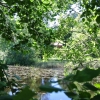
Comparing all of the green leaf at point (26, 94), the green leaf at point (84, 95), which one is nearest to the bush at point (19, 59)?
the green leaf at point (84, 95)

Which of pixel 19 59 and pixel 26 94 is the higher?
pixel 26 94

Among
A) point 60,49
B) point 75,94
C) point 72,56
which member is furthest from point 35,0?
point 60,49

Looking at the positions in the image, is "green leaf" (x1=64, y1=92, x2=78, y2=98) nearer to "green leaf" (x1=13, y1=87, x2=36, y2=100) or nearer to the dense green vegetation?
the dense green vegetation

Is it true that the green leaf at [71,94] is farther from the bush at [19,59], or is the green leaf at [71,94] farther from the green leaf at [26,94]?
the bush at [19,59]

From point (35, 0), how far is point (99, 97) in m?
3.63

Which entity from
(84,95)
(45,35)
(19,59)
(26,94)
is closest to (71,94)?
(84,95)

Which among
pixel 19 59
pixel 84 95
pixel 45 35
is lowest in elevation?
pixel 19 59

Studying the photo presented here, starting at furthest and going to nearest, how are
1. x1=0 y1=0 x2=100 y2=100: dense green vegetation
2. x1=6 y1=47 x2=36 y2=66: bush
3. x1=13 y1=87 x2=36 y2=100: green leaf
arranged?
x1=6 y1=47 x2=36 y2=66: bush < x1=0 y1=0 x2=100 y2=100: dense green vegetation < x1=13 y1=87 x2=36 y2=100: green leaf

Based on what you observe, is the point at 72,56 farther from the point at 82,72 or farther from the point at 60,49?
the point at 82,72

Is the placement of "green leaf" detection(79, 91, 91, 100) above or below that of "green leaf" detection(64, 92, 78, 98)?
below

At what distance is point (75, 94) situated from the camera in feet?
2.27

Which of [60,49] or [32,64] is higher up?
[60,49]

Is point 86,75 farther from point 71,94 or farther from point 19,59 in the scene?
point 19,59

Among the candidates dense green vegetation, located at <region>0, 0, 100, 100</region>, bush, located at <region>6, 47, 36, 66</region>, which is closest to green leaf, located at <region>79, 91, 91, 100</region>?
dense green vegetation, located at <region>0, 0, 100, 100</region>
